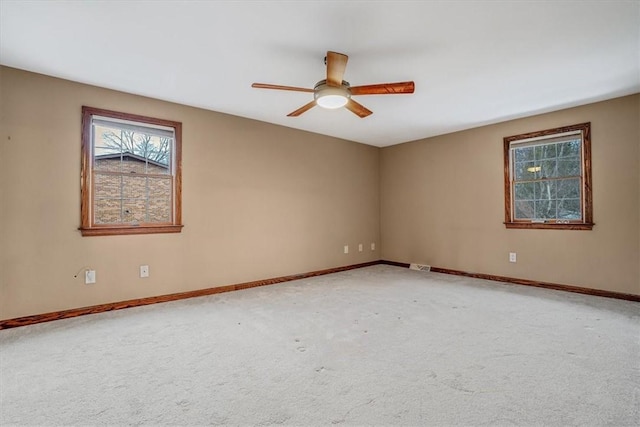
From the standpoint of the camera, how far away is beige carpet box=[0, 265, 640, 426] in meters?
1.59

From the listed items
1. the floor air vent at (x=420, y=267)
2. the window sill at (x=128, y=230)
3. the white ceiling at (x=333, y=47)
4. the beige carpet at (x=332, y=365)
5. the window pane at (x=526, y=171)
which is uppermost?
the white ceiling at (x=333, y=47)

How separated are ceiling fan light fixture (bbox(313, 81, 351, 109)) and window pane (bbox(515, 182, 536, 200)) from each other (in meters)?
3.11

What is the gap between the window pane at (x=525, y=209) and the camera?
170 inches

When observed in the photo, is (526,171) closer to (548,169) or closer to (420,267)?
(548,169)

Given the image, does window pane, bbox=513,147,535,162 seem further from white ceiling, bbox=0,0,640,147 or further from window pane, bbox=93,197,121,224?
window pane, bbox=93,197,121,224

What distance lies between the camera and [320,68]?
2855 millimetres

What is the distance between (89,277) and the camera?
3.15m

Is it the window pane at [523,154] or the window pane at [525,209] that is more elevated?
the window pane at [523,154]

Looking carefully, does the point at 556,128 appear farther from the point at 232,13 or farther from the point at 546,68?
the point at 232,13

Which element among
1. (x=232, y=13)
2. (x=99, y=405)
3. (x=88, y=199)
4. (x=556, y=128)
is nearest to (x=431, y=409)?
(x=99, y=405)

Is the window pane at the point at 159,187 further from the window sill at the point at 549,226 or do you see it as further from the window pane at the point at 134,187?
the window sill at the point at 549,226

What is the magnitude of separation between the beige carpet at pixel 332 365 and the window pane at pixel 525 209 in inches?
50.5

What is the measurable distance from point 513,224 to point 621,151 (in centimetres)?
138

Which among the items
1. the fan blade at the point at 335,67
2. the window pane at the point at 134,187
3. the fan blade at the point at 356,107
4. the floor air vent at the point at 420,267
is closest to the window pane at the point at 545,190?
the floor air vent at the point at 420,267
